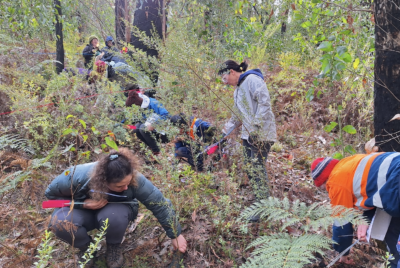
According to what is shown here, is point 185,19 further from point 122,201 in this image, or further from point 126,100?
point 122,201

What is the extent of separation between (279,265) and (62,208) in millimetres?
1865

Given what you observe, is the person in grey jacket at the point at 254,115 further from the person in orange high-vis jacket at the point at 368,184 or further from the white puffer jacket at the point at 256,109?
the person in orange high-vis jacket at the point at 368,184

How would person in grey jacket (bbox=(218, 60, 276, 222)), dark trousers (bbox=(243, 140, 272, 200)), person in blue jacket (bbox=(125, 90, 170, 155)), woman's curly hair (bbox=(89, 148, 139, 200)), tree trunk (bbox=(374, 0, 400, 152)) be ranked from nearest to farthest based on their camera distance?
tree trunk (bbox=(374, 0, 400, 152)), woman's curly hair (bbox=(89, 148, 139, 200)), dark trousers (bbox=(243, 140, 272, 200)), person in grey jacket (bbox=(218, 60, 276, 222)), person in blue jacket (bbox=(125, 90, 170, 155))

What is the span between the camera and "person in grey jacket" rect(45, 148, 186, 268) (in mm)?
2340

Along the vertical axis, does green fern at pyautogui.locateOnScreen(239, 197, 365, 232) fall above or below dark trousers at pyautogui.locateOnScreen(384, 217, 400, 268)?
above

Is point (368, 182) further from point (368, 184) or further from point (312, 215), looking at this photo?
point (312, 215)

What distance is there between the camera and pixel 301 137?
187 inches

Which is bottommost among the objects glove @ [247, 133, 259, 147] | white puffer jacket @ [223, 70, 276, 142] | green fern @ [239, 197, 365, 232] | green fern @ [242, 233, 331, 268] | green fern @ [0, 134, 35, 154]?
green fern @ [0, 134, 35, 154]

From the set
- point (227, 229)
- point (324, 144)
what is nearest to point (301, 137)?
point (324, 144)

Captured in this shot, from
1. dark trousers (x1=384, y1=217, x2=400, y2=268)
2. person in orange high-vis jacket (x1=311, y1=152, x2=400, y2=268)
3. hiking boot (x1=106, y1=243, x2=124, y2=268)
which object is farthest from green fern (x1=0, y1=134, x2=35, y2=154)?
dark trousers (x1=384, y1=217, x2=400, y2=268)

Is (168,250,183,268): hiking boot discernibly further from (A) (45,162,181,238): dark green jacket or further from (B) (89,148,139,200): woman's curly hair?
(B) (89,148,139,200): woman's curly hair

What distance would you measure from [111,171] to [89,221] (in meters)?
0.59

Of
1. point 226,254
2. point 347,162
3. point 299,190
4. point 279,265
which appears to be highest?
point 347,162

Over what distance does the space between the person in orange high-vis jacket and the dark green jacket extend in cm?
127
